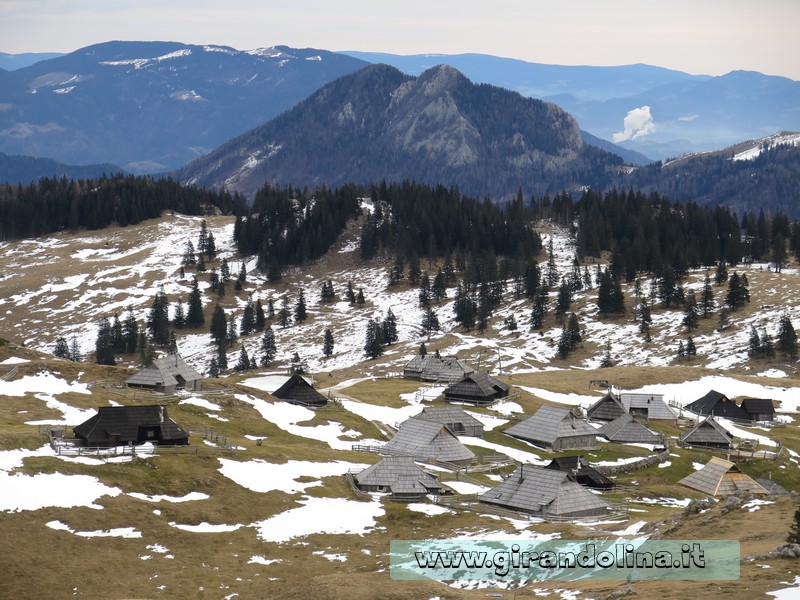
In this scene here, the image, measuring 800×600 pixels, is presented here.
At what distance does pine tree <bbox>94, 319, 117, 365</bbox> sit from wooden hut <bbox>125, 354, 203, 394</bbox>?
236ft

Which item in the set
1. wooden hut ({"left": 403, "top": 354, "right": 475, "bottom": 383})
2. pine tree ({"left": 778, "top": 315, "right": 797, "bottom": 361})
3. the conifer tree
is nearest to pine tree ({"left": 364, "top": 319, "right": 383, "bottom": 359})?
wooden hut ({"left": 403, "top": 354, "right": 475, "bottom": 383})

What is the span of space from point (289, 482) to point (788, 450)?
53.2m

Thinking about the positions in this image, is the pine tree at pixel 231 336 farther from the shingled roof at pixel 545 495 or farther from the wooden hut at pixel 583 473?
the shingled roof at pixel 545 495

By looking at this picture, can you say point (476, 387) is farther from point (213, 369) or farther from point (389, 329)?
point (389, 329)

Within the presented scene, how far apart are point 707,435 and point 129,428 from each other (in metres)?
56.1

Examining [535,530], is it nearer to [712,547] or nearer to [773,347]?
[712,547]

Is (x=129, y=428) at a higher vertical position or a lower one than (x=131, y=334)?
higher

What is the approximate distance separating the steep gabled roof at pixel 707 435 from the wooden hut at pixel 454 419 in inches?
836

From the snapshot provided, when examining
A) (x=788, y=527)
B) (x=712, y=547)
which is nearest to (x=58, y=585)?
(x=712, y=547)

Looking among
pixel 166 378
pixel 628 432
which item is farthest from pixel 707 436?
pixel 166 378

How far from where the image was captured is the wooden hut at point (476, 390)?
112 metres

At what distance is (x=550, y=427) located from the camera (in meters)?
98.4

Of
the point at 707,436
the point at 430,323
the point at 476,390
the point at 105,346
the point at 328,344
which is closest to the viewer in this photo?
the point at 707,436

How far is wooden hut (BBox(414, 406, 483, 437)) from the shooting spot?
9725cm
